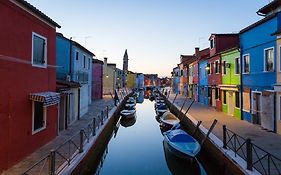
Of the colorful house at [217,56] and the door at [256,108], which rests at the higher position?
the colorful house at [217,56]

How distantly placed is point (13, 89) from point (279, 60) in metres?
13.8

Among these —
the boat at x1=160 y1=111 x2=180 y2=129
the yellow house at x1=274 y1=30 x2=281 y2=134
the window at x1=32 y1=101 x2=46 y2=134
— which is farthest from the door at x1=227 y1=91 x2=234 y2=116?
the window at x1=32 y1=101 x2=46 y2=134

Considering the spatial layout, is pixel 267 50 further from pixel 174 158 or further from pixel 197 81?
pixel 197 81

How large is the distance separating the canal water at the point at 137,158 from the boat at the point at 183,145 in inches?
29.6

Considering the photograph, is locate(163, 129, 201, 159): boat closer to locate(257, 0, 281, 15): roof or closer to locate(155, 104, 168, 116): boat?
locate(257, 0, 281, 15): roof

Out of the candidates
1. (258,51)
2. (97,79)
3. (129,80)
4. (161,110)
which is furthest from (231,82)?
(129,80)

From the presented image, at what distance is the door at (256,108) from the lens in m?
18.3

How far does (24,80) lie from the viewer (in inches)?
438

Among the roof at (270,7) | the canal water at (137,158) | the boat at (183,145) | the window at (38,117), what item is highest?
the roof at (270,7)

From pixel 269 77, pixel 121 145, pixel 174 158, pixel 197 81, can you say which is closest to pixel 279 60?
pixel 269 77

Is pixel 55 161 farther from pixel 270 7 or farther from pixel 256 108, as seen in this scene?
pixel 270 7

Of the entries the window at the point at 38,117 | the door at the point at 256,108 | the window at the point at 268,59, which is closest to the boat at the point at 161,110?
the door at the point at 256,108

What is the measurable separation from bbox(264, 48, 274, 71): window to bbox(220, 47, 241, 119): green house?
4643 millimetres

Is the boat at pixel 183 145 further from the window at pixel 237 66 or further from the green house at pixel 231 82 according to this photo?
the window at pixel 237 66
